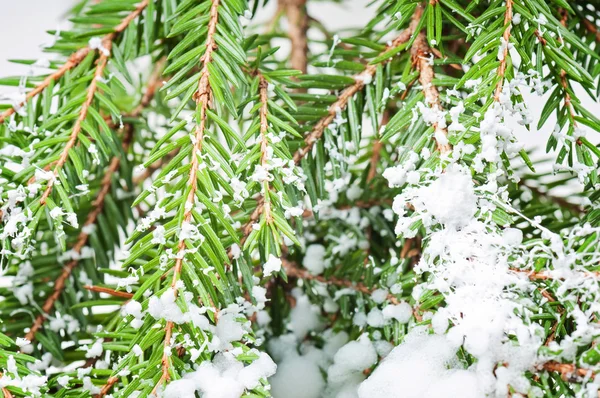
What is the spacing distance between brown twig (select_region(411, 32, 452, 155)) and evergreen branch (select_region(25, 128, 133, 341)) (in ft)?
0.81

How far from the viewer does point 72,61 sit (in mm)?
425

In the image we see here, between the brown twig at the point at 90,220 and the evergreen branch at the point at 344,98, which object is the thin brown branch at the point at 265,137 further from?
the brown twig at the point at 90,220

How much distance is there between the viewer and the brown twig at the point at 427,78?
0.32 meters

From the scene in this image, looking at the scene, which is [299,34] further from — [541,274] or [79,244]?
[541,274]

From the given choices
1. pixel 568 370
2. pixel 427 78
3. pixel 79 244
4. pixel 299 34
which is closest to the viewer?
pixel 568 370

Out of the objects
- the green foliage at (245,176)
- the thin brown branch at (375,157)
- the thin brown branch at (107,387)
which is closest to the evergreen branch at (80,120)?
the green foliage at (245,176)

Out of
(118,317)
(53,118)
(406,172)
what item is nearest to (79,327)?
(118,317)

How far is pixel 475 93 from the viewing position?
32 cm

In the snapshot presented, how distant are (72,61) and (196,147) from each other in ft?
0.48

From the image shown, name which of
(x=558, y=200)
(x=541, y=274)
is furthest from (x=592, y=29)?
(x=541, y=274)

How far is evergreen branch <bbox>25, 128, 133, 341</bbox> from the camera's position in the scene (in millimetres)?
448

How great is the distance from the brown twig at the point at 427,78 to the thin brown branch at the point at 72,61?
0.19m

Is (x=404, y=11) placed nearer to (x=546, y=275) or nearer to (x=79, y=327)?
(x=546, y=275)

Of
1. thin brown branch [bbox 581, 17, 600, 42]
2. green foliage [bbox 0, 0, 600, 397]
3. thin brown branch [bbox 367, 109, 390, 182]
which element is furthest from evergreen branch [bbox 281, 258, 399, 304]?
thin brown branch [bbox 581, 17, 600, 42]
